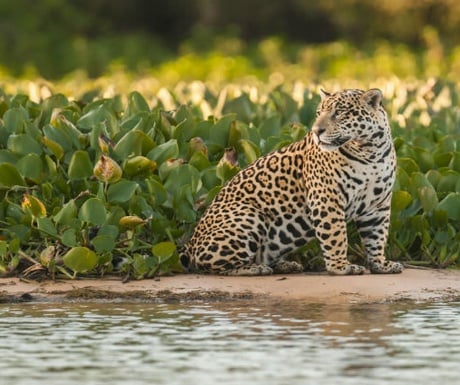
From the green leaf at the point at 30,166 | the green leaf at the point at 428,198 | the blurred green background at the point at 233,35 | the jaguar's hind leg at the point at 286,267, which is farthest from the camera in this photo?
the blurred green background at the point at 233,35

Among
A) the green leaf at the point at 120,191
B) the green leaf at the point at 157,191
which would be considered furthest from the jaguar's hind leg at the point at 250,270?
the green leaf at the point at 120,191

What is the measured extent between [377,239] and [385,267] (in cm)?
19

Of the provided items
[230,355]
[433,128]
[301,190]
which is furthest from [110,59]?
[230,355]

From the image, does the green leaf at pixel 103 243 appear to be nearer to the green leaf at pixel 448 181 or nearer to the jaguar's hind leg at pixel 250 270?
the jaguar's hind leg at pixel 250 270

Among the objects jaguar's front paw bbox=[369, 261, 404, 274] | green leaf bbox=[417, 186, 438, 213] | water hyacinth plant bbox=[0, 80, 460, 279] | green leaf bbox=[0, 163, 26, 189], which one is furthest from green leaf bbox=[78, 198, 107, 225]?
green leaf bbox=[417, 186, 438, 213]

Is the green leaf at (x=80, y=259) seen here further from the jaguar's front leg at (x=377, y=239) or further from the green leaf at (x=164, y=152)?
the jaguar's front leg at (x=377, y=239)

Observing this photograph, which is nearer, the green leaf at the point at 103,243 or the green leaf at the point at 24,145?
the green leaf at the point at 103,243

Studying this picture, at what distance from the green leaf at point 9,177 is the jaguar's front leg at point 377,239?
2308mm

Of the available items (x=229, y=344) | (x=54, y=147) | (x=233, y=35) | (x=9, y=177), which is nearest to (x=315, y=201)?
(x=54, y=147)

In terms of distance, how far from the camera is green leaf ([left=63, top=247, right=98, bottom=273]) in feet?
34.5

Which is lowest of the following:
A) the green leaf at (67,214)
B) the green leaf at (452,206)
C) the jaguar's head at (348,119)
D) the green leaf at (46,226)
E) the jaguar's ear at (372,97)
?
the green leaf at (46,226)

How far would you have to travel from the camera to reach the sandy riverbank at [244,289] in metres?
10.3

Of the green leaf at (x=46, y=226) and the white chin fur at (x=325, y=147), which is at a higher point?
the white chin fur at (x=325, y=147)

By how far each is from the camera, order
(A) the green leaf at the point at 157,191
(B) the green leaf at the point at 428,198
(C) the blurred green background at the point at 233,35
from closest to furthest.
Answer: (A) the green leaf at the point at 157,191 < (B) the green leaf at the point at 428,198 < (C) the blurred green background at the point at 233,35
